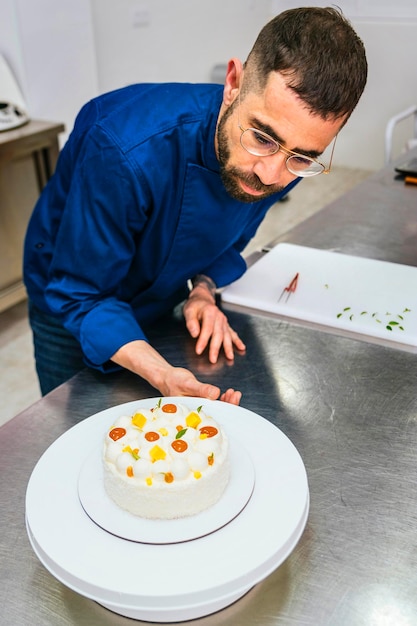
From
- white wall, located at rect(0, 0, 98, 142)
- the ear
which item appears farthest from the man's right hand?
white wall, located at rect(0, 0, 98, 142)

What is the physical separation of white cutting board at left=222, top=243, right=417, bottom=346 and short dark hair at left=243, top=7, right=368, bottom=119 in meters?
0.45

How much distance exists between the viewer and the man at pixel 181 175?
1019mm

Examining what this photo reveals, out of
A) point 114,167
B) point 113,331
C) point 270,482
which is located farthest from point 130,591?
point 114,167

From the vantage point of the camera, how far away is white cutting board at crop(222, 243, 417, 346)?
1.31 m

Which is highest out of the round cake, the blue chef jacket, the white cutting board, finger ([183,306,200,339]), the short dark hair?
the short dark hair

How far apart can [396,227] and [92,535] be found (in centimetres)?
136

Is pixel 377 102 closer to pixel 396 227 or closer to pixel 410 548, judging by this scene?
pixel 396 227

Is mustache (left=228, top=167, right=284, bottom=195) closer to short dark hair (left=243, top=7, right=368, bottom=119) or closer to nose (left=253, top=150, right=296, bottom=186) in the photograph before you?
nose (left=253, top=150, right=296, bottom=186)

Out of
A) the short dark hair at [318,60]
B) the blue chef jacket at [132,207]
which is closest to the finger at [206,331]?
the blue chef jacket at [132,207]

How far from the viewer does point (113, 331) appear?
3.75 ft

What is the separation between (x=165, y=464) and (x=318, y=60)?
655 mm

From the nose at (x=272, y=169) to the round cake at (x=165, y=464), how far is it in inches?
18.2

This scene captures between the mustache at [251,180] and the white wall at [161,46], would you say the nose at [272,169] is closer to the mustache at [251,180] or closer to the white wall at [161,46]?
the mustache at [251,180]

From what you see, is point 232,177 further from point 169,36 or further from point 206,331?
point 169,36
